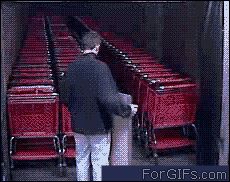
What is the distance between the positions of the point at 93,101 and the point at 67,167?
1521 millimetres

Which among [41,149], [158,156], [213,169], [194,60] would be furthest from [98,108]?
[194,60]

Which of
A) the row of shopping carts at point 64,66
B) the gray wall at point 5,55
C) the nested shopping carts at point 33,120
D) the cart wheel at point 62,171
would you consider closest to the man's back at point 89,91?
the row of shopping carts at point 64,66

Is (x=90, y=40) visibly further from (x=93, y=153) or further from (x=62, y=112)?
(x=62, y=112)

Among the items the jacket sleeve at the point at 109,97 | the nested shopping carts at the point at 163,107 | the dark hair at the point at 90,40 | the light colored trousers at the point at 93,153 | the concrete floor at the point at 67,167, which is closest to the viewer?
the jacket sleeve at the point at 109,97

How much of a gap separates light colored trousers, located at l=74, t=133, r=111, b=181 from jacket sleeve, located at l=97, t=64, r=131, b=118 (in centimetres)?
31

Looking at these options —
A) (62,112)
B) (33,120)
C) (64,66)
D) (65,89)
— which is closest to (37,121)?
(33,120)

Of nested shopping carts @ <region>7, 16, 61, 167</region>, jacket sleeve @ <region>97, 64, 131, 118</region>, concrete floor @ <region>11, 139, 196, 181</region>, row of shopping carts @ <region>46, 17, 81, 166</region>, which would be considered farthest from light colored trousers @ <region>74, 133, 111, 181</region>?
nested shopping carts @ <region>7, 16, 61, 167</region>

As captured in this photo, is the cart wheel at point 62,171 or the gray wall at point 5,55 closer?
the gray wall at point 5,55

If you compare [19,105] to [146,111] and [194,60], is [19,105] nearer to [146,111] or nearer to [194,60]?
[146,111]

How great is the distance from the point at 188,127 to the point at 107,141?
1.80 metres

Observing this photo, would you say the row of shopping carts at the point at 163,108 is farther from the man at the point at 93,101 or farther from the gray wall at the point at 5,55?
the gray wall at the point at 5,55

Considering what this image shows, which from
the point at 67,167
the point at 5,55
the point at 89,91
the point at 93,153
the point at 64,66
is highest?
the point at 5,55

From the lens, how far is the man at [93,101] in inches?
179

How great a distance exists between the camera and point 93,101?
181 inches
